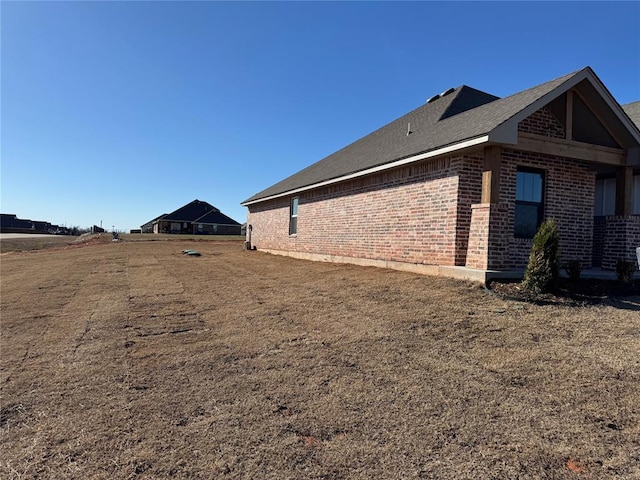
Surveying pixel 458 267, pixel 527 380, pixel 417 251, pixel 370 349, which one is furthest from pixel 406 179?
pixel 527 380

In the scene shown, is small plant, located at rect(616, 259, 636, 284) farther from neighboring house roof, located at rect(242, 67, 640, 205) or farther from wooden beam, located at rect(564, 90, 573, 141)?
neighboring house roof, located at rect(242, 67, 640, 205)

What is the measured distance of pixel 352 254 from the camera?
12531mm

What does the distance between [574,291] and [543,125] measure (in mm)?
3933

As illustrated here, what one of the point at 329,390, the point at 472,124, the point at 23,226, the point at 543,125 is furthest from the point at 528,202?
the point at 23,226

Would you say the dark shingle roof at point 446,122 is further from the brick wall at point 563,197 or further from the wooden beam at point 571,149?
the brick wall at point 563,197

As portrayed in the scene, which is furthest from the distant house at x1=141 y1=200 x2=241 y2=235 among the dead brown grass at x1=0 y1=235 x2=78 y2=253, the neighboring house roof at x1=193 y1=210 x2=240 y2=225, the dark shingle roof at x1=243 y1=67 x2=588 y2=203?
the dark shingle roof at x1=243 y1=67 x2=588 y2=203

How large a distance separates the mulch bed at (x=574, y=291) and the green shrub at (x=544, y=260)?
197mm

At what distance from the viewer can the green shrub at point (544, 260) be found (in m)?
6.73

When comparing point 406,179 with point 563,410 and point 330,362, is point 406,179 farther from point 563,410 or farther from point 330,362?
point 563,410

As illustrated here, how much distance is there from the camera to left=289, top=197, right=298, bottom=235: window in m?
17.7

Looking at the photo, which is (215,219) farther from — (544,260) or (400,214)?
(544,260)

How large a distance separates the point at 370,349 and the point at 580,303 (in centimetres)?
395

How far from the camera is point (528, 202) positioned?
9.06 meters

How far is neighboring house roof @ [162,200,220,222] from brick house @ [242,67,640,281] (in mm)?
62188
